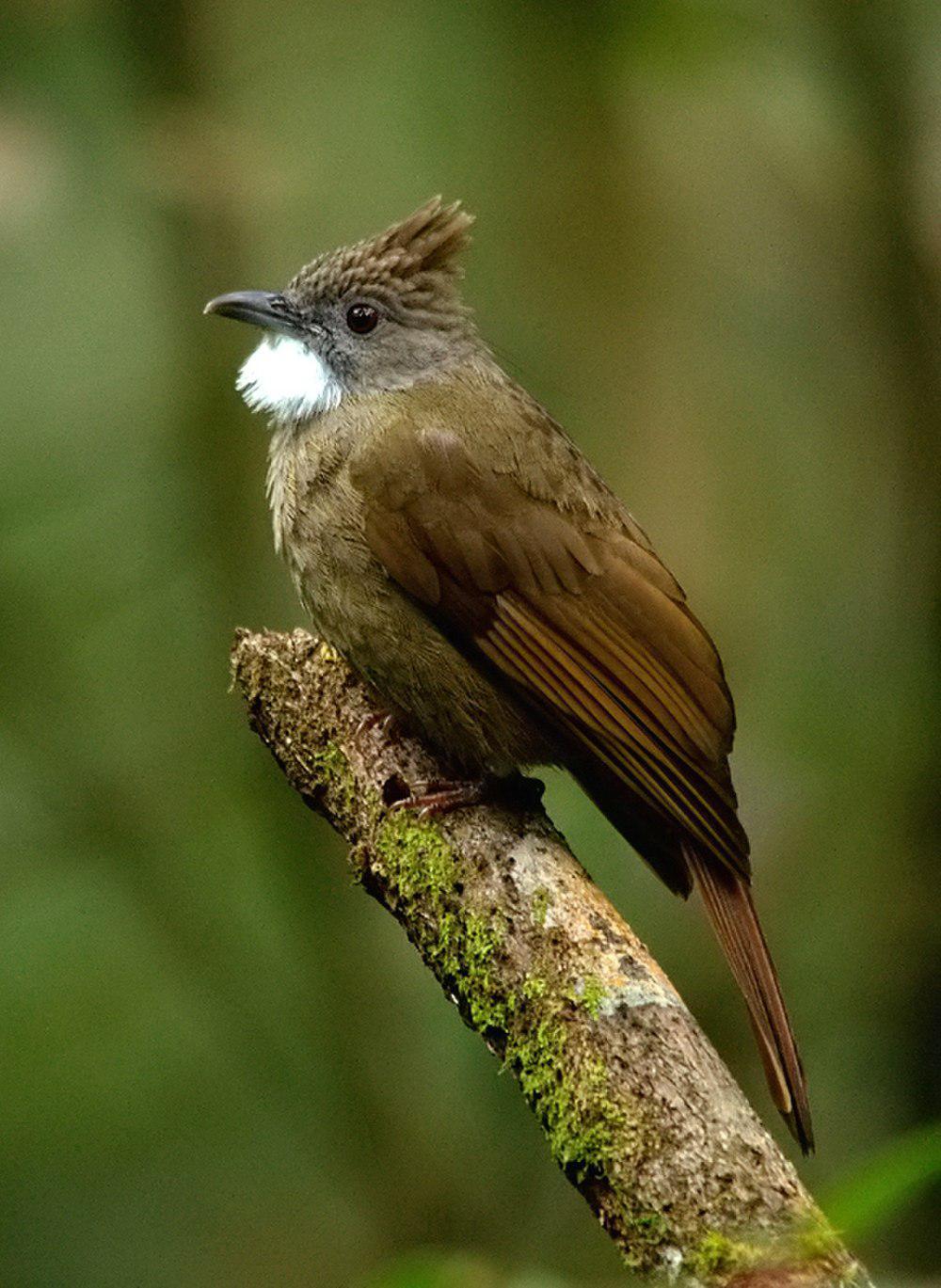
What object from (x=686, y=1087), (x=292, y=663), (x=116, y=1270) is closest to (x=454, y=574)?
(x=292, y=663)

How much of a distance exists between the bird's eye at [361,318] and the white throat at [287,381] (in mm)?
129

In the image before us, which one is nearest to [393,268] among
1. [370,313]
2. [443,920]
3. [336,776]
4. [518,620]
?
[370,313]

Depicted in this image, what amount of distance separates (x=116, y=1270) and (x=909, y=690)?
3.02 meters

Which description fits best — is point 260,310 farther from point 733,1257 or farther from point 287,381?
point 733,1257

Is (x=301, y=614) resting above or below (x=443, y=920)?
above

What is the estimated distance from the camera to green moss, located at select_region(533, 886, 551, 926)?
3041 millimetres

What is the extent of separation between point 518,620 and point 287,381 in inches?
38.0

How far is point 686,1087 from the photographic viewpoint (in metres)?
2.60

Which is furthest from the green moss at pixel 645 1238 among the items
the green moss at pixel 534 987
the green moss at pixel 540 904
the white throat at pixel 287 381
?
the white throat at pixel 287 381

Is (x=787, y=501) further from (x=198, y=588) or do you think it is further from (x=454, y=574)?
(x=454, y=574)

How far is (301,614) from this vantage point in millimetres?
5406

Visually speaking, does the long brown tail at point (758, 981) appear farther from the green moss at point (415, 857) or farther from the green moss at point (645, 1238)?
the green moss at point (645, 1238)

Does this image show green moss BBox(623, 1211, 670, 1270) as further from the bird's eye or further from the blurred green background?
the bird's eye

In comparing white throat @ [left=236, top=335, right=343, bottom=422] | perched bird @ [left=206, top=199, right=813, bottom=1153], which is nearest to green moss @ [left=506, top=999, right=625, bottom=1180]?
perched bird @ [left=206, top=199, right=813, bottom=1153]
